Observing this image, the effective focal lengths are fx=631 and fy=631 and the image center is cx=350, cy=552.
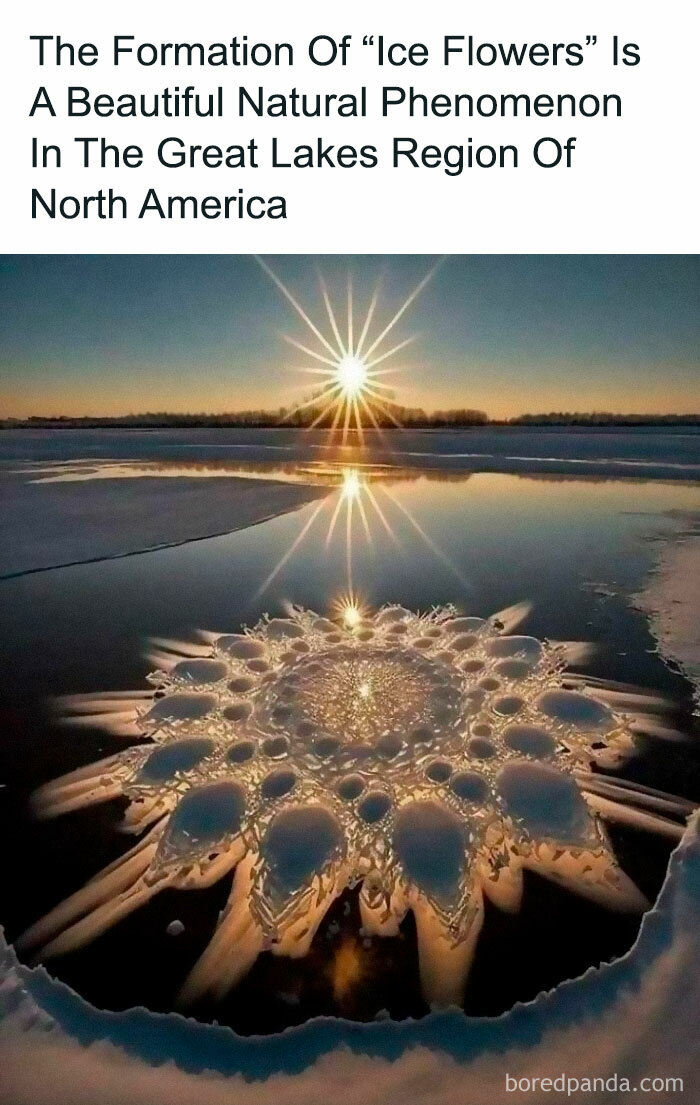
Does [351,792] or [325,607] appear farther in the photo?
[325,607]

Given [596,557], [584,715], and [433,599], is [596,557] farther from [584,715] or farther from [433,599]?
[584,715]

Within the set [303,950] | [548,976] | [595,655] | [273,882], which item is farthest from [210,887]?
[595,655]

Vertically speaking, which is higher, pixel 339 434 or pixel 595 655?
pixel 339 434

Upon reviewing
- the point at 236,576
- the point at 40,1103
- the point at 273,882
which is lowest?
the point at 40,1103

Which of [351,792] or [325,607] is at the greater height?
[325,607]
